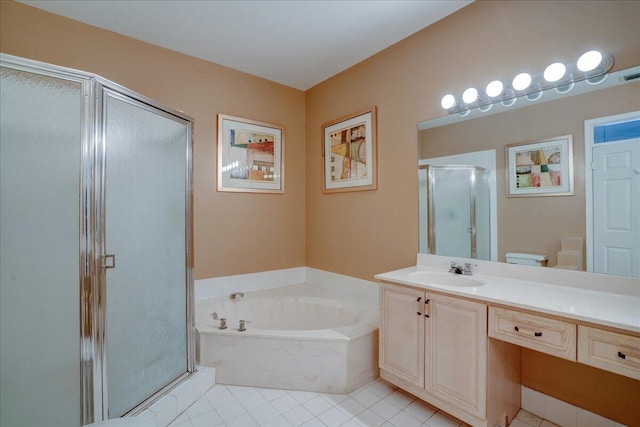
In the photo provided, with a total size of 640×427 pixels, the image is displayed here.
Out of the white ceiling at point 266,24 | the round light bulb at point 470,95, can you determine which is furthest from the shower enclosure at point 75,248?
the round light bulb at point 470,95

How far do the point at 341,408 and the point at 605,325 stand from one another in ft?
4.68

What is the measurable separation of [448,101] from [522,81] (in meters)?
0.45

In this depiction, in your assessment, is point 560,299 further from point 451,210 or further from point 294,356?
point 294,356

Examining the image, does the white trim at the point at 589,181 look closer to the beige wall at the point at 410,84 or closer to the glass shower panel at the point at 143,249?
the beige wall at the point at 410,84

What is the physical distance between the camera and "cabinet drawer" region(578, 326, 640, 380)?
3.51ft

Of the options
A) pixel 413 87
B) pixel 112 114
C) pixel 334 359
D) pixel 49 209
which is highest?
pixel 413 87

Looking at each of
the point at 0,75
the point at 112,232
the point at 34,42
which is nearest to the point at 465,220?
the point at 112,232

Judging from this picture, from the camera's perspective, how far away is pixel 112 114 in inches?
58.8

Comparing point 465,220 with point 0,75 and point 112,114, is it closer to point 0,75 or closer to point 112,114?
point 112,114

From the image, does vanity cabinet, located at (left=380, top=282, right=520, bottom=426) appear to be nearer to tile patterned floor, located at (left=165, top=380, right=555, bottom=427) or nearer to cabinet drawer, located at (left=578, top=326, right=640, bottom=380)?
tile patterned floor, located at (left=165, top=380, right=555, bottom=427)

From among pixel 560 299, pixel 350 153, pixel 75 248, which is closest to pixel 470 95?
pixel 350 153

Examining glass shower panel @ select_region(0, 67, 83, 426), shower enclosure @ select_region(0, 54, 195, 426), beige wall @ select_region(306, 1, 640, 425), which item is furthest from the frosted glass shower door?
glass shower panel @ select_region(0, 67, 83, 426)

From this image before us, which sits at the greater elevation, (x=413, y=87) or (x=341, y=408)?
(x=413, y=87)

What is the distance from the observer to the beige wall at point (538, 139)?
1511 mm
